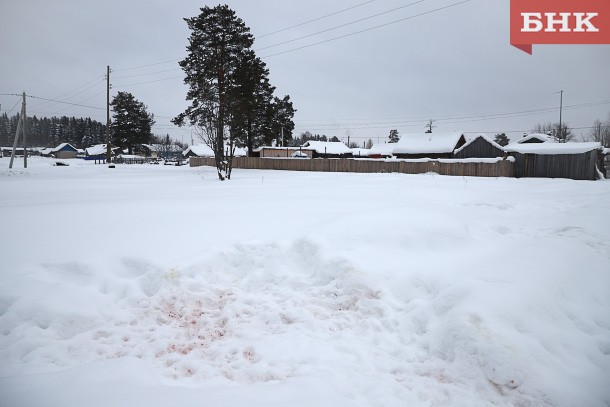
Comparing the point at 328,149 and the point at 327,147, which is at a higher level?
the point at 327,147

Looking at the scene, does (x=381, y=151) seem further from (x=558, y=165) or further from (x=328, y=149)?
(x=558, y=165)

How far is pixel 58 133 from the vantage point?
119750 millimetres

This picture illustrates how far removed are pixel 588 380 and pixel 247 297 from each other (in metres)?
3.50

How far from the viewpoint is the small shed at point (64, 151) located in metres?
86.3

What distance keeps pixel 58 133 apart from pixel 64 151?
4271cm

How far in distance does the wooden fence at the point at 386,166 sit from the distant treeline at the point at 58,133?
8338 centimetres

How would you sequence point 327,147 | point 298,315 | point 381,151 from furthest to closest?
1. point 381,151
2. point 327,147
3. point 298,315

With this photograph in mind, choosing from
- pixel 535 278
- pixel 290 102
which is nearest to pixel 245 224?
pixel 535 278

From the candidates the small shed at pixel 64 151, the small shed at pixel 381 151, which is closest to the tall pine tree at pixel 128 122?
the small shed at pixel 64 151

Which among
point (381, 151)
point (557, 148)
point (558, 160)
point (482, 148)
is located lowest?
point (558, 160)

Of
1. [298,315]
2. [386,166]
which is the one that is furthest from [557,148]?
[298,315]

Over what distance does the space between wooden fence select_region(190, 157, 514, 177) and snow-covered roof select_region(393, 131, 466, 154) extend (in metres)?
13.6

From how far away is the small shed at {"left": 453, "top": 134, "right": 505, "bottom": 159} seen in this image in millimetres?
36812

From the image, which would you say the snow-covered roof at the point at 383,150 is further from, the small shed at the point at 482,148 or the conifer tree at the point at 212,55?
the conifer tree at the point at 212,55
